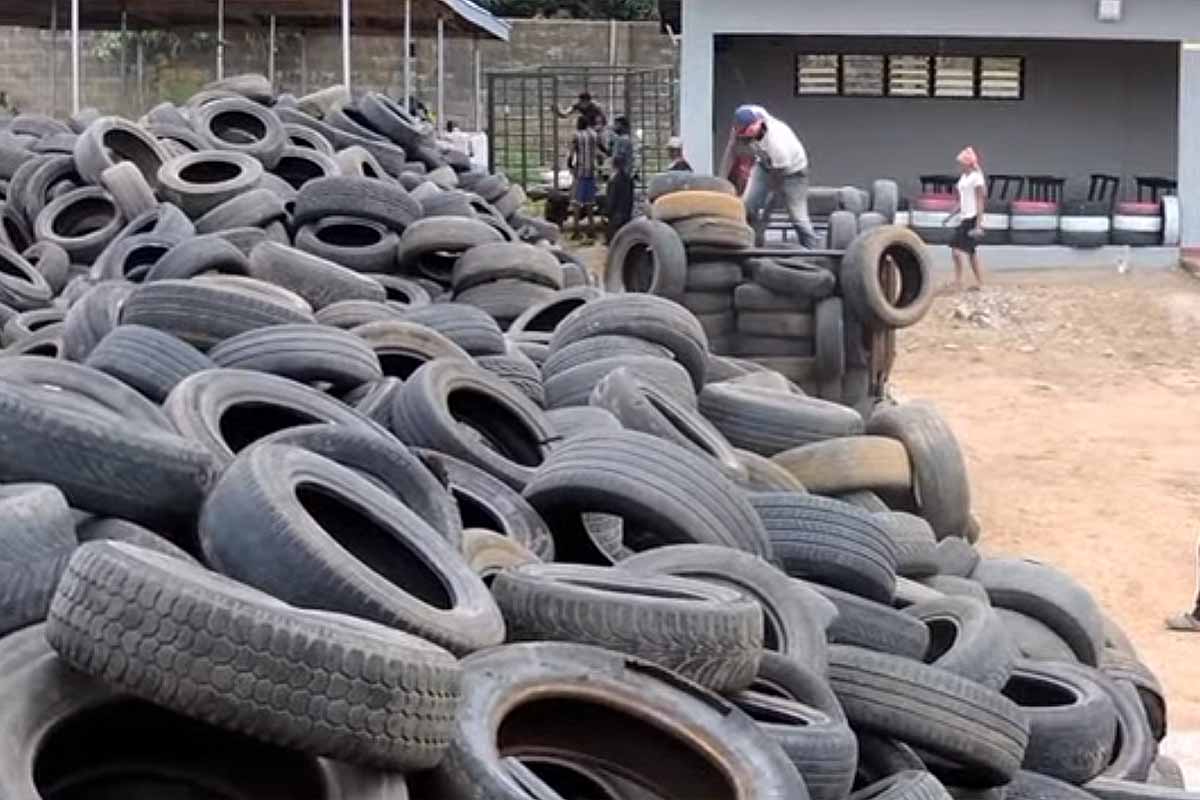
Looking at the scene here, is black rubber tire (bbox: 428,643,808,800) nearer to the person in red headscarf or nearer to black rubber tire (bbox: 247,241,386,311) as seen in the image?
black rubber tire (bbox: 247,241,386,311)

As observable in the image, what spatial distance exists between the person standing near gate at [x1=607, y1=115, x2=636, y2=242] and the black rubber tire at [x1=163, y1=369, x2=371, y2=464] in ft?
58.6

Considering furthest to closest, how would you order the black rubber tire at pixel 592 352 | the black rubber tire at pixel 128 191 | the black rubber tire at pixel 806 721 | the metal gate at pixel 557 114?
1. the metal gate at pixel 557 114
2. the black rubber tire at pixel 128 191
3. the black rubber tire at pixel 592 352
4. the black rubber tire at pixel 806 721

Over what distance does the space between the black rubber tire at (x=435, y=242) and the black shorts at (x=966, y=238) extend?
449 inches

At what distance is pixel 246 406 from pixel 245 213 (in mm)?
4700

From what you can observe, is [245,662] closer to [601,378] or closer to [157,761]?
[157,761]

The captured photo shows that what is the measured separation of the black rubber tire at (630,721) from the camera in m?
4.02

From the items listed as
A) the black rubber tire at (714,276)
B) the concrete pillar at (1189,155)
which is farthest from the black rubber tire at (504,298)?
the concrete pillar at (1189,155)

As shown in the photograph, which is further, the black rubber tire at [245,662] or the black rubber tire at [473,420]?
the black rubber tire at [473,420]

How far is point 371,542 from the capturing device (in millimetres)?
4844

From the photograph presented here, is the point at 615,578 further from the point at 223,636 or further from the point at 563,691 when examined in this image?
the point at 223,636

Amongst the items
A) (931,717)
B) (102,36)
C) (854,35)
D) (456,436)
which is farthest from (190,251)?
(102,36)

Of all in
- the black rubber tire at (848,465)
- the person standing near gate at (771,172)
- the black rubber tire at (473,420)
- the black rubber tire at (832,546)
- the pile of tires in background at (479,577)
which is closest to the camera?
the pile of tires in background at (479,577)

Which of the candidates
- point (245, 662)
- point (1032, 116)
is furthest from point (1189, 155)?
point (245, 662)

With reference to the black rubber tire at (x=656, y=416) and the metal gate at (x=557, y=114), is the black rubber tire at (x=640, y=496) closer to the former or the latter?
the black rubber tire at (x=656, y=416)
